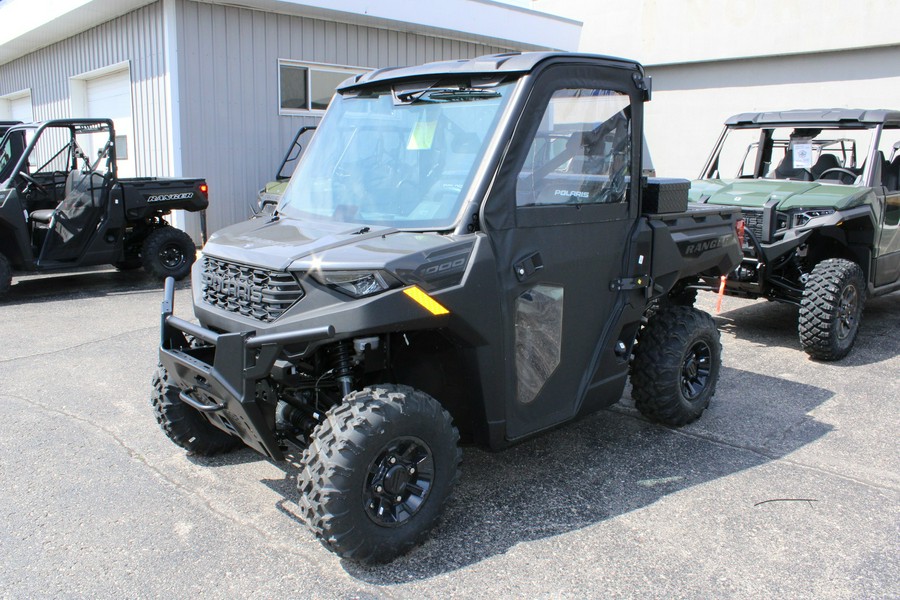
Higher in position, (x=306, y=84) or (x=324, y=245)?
(x=306, y=84)

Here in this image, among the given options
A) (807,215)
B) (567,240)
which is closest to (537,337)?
(567,240)

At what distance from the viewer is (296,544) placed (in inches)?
130

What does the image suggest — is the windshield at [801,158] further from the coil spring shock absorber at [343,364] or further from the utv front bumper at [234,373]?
the utv front bumper at [234,373]

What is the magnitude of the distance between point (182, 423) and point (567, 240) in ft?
7.37

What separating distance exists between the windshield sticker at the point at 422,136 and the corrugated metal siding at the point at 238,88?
8.56 metres

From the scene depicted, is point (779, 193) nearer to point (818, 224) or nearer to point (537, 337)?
point (818, 224)

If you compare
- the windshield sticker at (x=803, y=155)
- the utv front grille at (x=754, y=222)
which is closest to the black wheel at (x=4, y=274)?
the utv front grille at (x=754, y=222)

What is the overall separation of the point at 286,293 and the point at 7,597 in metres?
1.59

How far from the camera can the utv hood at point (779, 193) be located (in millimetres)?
6598

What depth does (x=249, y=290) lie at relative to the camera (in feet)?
10.6

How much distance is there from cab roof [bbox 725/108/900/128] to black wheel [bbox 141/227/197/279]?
6978mm

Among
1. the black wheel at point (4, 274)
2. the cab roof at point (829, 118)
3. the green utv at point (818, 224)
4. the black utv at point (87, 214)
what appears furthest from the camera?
the black utv at point (87, 214)

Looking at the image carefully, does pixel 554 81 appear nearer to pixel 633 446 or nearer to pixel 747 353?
pixel 633 446

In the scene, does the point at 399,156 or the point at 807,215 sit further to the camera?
the point at 807,215
